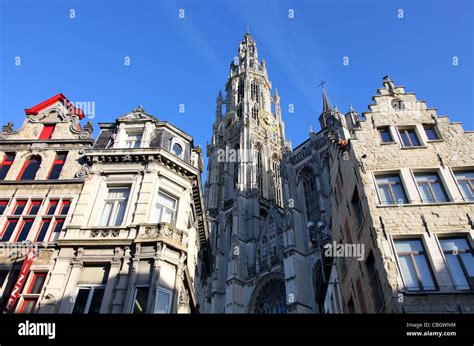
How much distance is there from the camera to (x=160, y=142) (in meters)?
17.6

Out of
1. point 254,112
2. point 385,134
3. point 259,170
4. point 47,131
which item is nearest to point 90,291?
point 47,131

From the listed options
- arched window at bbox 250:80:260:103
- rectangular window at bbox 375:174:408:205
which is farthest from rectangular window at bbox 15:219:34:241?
arched window at bbox 250:80:260:103

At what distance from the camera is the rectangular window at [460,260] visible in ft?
37.9

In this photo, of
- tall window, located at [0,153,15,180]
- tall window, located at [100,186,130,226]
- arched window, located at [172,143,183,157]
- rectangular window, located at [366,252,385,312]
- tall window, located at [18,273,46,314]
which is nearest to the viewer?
rectangular window, located at [366,252,385,312]

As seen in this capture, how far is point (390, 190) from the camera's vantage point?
1412 cm

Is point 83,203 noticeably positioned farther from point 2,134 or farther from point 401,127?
point 401,127

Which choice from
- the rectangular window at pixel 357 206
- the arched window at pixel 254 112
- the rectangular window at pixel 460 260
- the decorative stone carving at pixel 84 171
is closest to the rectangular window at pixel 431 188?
the rectangular window at pixel 460 260

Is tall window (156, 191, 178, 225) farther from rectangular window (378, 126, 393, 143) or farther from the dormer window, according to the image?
the dormer window

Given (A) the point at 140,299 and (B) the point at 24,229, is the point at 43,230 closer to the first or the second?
(B) the point at 24,229

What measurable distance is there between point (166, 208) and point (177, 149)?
352 centimetres

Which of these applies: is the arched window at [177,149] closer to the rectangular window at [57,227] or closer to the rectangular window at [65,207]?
the rectangular window at [65,207]

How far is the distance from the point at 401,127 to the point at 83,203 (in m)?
13.7

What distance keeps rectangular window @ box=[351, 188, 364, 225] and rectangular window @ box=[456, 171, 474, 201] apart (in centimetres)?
359

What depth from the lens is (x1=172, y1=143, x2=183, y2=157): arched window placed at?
18219 millimetres
